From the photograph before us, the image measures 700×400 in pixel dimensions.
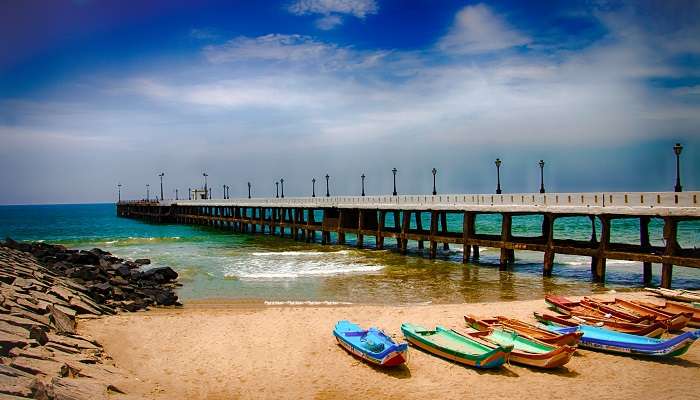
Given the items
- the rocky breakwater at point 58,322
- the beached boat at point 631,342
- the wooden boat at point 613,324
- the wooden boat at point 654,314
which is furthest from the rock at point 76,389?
the wooden boat at point 654,314

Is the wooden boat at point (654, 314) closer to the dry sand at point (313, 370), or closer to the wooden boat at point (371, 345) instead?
the dry sand at point (313, 370)

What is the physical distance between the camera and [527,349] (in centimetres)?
1180

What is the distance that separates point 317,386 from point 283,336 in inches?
146

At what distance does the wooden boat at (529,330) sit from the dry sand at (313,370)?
0.45 meters

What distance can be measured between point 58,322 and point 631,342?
1415cm

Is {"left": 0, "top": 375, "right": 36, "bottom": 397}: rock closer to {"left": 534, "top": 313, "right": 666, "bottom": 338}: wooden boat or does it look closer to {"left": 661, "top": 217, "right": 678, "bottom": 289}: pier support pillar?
{"left": 534, "top": 313, "right": 666, "bottom": 338}: wooden boat

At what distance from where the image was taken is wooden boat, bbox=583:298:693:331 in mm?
13977

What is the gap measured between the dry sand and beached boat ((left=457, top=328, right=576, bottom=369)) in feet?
0.71

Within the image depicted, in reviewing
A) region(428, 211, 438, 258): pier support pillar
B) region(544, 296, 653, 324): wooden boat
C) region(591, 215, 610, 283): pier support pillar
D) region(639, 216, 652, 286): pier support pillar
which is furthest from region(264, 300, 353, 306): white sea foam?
region(428, 211, 438, 258): pier support pillar

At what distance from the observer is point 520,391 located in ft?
33.9

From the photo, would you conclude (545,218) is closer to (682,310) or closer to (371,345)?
(682,310)

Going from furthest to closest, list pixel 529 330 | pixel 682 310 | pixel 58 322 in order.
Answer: pixel 682 310 → pixel 529 330 → pixel 58 322


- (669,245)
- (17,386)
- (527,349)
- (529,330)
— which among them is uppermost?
(669,245)

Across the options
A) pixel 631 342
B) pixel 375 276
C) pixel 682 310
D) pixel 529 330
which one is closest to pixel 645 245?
pixel 682 310
